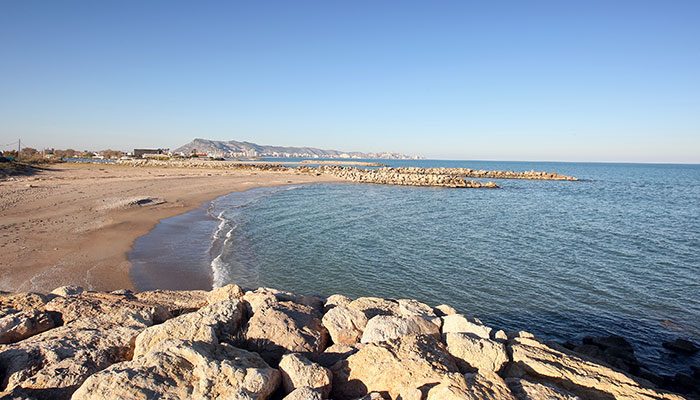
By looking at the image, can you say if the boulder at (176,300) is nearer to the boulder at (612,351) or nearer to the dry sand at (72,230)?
the dry sand at (72,230)

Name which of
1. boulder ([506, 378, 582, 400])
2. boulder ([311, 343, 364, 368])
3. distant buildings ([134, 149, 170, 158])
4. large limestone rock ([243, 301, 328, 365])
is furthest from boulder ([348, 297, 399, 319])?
distant buildings ([134, 149, 170, 158])

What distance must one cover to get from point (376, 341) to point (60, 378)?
4364mm

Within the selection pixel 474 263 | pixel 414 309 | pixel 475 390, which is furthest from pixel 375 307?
pixel 474 263

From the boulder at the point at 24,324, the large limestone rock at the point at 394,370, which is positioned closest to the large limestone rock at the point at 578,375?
the large limestone rock at the point at 394,370

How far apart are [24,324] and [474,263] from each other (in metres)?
15.9

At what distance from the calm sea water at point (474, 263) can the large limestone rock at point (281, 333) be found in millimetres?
6795

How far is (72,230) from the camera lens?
19.3m

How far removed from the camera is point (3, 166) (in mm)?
44438

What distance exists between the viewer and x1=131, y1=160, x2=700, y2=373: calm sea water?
12.8m

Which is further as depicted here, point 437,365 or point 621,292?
point 621,292

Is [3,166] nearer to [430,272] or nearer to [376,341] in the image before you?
[430,272]

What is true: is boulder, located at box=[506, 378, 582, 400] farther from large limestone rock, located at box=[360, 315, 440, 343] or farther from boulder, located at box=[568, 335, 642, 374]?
boulder, located at box=[568, 335, 642, 374]

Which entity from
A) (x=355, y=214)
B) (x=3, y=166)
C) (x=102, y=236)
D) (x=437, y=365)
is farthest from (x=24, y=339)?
(x=3, y=166)

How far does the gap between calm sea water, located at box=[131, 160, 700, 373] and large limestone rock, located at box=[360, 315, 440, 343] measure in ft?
19.3
